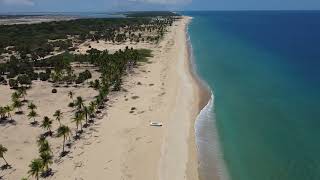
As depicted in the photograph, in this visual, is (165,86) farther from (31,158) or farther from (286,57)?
(286,57)

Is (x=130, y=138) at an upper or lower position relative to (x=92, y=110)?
lower

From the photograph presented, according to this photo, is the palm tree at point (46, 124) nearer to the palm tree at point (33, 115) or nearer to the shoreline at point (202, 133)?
→ the palm tree at point (33, 115)

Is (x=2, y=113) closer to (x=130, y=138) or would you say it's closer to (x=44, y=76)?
(x=130, y=138)

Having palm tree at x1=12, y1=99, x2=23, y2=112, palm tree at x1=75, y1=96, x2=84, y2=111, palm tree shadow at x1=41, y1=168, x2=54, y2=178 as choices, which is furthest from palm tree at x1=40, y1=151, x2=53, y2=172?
palm tree at x1=12, y1=99, x2=23, y2=112

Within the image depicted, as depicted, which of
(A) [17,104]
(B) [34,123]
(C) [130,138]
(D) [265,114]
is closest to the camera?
(C) [130,138]

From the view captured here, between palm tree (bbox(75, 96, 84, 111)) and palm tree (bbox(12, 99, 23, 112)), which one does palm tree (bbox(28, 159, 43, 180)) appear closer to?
palm tree (bbox(75, 96, 84, 111))

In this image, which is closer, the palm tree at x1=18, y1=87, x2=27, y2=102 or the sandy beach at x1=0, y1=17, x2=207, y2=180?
the sandy beach at x1=0, y1=17, x2=207, y2=180

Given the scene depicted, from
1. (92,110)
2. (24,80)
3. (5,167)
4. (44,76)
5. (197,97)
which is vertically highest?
(92,110)

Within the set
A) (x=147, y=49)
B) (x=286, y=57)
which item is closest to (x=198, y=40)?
(x=147, y=49)

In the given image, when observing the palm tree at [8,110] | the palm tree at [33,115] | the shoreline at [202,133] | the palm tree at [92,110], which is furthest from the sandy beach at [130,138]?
the palm tree at [8,110]

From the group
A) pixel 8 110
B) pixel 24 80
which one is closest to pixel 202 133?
pixel 8 110
